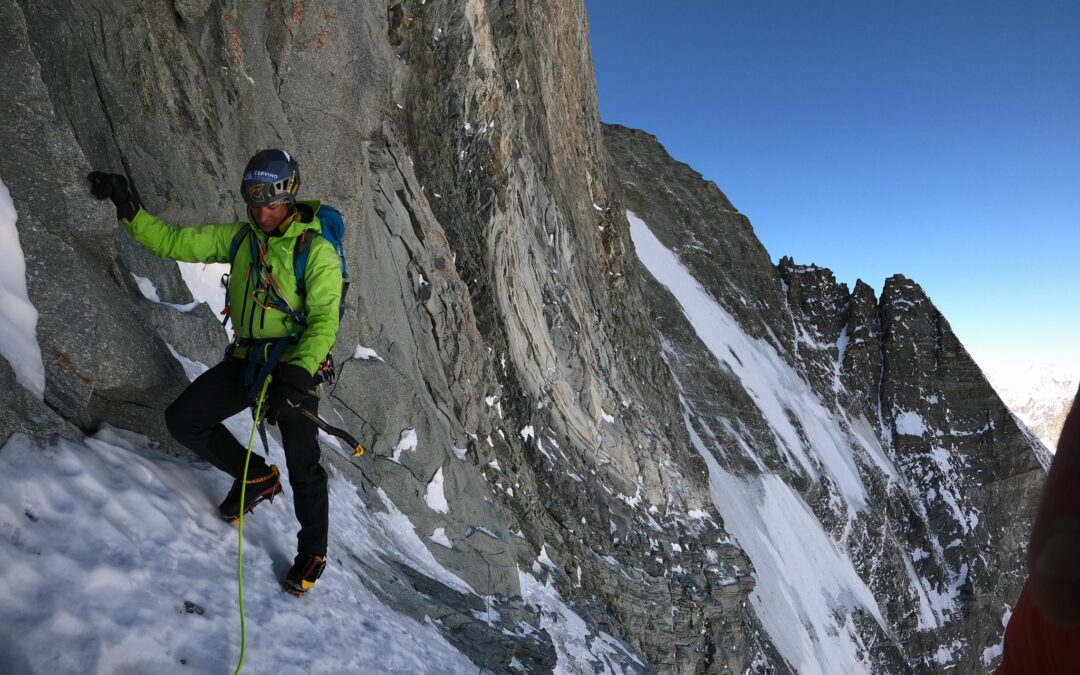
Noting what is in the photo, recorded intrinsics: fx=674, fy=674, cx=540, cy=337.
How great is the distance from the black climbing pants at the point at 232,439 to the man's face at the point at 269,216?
35.9 inches

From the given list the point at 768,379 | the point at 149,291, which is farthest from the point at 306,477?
the point at 768,379

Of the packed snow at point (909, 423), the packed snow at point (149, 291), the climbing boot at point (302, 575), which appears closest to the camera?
the climbing boot at point (302, 575)

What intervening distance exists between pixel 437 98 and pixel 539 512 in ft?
29.2

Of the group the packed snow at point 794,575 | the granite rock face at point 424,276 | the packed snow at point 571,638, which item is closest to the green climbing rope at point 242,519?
the granite rock face at point 424,276

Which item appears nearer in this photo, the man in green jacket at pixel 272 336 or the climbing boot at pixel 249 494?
the man in green jacket at pixel 272 336

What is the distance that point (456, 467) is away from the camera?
10.2 metres

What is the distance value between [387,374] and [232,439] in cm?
474

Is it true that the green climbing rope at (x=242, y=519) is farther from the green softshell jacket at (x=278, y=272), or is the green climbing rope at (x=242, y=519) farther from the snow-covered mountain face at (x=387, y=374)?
the green softshell jacket at (x=278, y=272)

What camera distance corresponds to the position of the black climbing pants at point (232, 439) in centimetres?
425

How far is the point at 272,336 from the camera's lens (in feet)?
14.5

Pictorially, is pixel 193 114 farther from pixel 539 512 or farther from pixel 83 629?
pixel 539 512

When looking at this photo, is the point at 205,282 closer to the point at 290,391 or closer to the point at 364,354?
the point at 364,354

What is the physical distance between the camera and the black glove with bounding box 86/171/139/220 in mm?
4547

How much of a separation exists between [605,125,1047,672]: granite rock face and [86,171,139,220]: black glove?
34.1m
